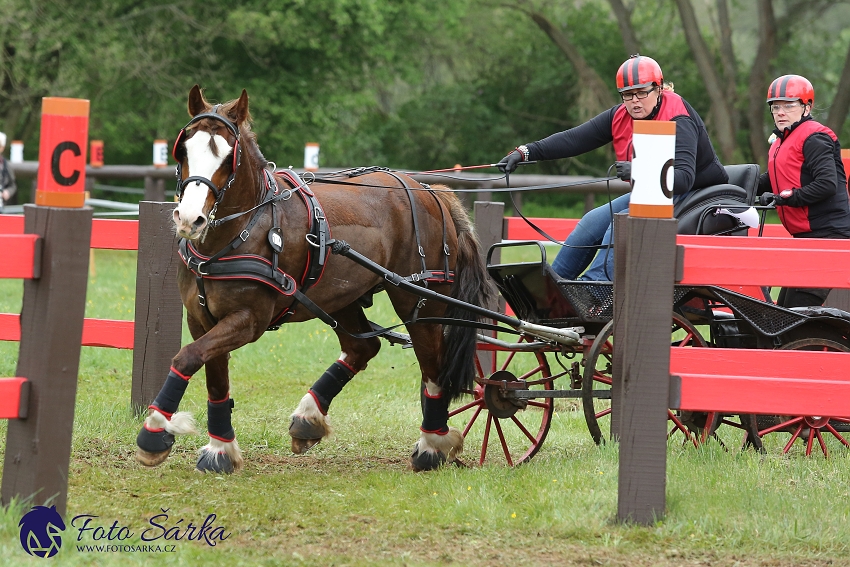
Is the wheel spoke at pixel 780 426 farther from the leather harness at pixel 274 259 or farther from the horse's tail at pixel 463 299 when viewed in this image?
the leather harness at pixel 274 259

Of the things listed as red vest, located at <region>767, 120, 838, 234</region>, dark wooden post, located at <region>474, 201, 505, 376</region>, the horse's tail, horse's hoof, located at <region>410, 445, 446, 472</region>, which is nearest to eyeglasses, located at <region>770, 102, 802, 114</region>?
red vest, located at <region>767, 120, 838, 234</region>

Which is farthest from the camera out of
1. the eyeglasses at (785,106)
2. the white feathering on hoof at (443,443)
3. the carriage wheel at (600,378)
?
the eyeglasses at (785,106)

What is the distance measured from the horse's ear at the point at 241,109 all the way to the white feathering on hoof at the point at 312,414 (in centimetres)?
178

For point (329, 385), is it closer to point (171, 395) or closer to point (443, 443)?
point (443, 443)

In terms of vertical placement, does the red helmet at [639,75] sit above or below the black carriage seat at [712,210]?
above

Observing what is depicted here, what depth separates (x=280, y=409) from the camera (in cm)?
706

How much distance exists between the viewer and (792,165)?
6180 mm

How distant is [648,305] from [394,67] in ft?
65.8

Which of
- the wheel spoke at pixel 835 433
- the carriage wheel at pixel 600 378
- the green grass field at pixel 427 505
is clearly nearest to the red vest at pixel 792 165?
the carriage wheel at pixel 600 378

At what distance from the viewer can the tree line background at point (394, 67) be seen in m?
18.7

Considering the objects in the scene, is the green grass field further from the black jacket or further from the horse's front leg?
the black jacket

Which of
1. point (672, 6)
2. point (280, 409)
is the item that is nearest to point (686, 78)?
point (672, 6)

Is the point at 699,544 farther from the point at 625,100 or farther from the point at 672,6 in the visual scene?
the point at 672,6

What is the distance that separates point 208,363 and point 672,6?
72.5ft
